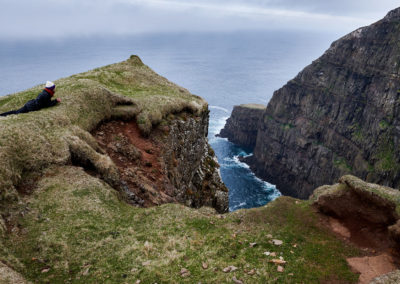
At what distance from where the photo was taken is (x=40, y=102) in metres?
32.6

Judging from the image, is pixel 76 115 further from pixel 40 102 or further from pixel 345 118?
pixel 345 118

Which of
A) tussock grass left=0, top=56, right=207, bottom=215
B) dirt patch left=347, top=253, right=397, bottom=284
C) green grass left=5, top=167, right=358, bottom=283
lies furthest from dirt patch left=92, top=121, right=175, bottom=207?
dirt patch left=347, top=253, right=397, bottom=284

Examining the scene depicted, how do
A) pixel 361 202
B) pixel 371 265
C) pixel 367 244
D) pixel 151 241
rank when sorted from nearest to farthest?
pixel 371 265 < pixel 151 241 < pixel 367 244 < pixel 361 202

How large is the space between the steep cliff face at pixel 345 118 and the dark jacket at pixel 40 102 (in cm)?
13493

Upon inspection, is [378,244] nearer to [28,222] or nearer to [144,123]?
[28,222]

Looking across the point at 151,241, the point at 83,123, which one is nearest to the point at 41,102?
the point at 83,123

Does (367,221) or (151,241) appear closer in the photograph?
(151,241)

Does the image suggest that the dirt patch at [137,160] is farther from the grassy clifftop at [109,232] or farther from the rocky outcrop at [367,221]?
the rocky outcrop at [367,221]

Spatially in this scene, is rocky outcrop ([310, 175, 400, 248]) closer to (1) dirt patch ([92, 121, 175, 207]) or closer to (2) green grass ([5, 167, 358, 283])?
(2) green grass ([5, 167, 358, 283])

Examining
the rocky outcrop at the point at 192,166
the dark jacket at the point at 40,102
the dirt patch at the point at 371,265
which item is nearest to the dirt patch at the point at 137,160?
the rocky outcrop at the point at 192,166

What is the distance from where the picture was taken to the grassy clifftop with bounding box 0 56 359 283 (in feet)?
57.0

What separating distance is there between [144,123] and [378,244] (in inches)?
1235

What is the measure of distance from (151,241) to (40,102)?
23.2 metres

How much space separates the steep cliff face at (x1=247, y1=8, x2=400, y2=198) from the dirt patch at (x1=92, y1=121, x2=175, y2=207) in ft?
399
